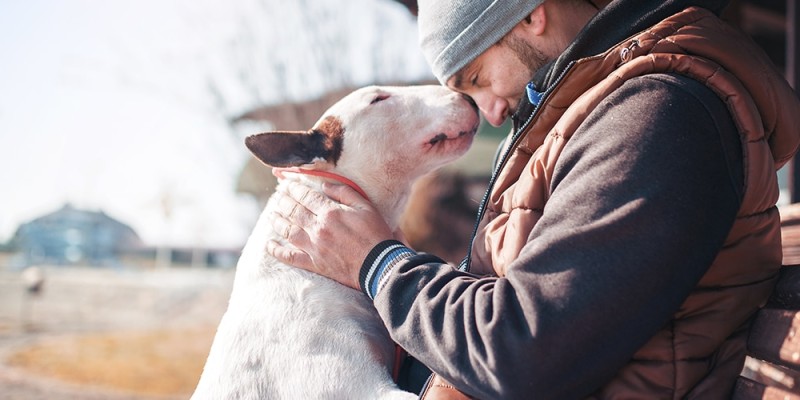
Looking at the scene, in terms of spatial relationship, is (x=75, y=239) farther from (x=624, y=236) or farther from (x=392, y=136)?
(x=624, y=236)

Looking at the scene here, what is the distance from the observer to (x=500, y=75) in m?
2.25

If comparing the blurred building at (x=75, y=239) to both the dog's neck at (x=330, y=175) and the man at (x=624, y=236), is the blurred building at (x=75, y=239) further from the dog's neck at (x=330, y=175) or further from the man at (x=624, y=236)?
the man at (x=624, y=236)

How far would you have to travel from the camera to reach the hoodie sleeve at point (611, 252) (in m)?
1.30

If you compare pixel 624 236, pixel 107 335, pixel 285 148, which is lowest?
pixel 107 335

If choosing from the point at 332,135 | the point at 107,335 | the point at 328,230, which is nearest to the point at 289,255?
the point at 328,230

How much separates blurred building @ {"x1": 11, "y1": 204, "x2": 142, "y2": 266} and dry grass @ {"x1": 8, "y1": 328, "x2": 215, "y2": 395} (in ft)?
68.5

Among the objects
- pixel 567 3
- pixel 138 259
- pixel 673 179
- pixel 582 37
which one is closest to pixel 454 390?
pixel 673 179

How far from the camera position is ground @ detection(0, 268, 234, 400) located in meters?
9.99

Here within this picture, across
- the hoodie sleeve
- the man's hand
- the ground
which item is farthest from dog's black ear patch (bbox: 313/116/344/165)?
the ground

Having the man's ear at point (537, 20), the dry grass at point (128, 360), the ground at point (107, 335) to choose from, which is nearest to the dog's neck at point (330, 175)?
the man's ear at point (537, 20)

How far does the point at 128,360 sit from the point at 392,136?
10.4 m

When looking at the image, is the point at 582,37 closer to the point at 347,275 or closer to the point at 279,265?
the point at 347,275

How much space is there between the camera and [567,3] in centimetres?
212

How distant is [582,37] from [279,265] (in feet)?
4.02
